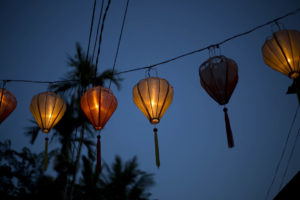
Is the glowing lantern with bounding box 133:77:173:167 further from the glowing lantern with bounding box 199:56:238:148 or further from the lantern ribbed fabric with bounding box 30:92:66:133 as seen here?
the lantern ribbed fabric with bounding box 30:92:66:133

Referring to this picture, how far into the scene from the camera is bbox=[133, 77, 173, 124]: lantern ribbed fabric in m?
3.32

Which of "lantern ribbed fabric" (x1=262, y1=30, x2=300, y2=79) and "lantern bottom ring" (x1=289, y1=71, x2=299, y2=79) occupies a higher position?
"lantern ribbed fabric" (x1=262, y1=30, x2=300, y2=79)

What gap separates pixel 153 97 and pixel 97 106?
924mm

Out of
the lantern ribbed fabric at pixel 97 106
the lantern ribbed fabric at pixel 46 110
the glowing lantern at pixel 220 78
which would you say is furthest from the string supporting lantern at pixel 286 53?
the lantern ribbed fabric at pixel 46 110

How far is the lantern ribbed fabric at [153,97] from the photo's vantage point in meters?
3.32

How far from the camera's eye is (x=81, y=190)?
36.5 ft

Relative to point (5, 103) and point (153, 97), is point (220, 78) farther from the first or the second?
point (5, 103)

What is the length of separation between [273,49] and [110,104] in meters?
2.47

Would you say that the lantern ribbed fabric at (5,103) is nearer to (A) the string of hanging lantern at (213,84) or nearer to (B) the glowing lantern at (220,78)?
(A) the string of hanging lantern at (213,84)

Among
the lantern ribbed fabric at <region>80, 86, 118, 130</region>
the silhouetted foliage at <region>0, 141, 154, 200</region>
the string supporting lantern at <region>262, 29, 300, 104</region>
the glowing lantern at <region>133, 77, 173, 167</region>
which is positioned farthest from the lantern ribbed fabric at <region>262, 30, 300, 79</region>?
the silhouetted foliage at <region>0, 141, 154, 200</region>

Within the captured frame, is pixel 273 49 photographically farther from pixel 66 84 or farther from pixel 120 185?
pixel 120 185

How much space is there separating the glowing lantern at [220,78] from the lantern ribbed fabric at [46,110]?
8.23ft

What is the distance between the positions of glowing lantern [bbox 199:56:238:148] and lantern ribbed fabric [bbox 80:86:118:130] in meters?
1.54

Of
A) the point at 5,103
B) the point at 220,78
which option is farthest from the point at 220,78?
the point at 5,103
